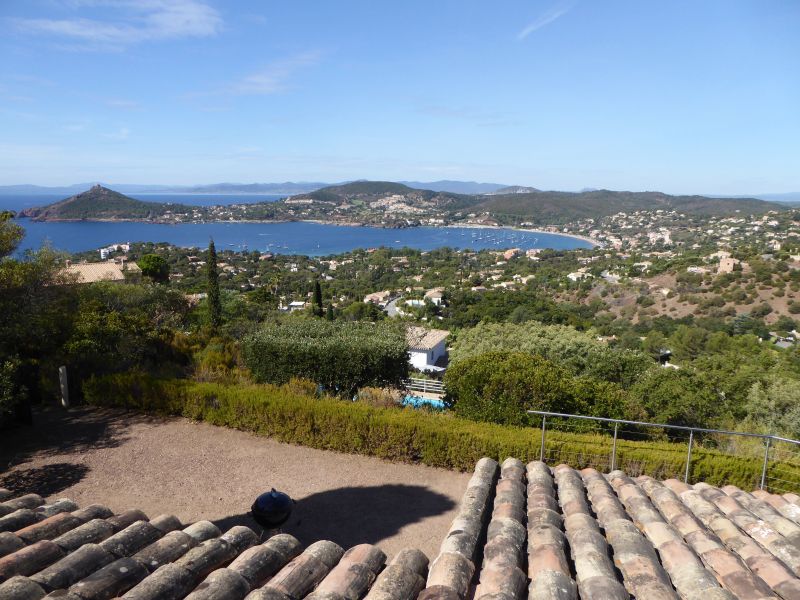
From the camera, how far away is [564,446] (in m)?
7.83

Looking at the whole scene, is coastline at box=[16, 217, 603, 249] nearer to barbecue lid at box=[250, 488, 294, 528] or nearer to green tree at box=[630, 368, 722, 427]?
green tree at box=[630, 368, 722, 427]

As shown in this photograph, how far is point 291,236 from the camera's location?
15700 cm

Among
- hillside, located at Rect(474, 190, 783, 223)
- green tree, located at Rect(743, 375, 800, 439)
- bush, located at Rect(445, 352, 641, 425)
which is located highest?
hillside, located at Rect(474, 190, 783, 223)

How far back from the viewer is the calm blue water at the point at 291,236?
12438 cm

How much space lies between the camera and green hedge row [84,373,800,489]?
24.3 ft

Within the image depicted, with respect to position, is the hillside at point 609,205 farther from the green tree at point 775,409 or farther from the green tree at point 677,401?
the green tree at point 677,401

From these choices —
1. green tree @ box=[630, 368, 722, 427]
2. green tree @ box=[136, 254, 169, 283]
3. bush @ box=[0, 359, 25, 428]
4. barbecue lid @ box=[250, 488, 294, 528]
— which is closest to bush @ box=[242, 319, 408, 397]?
bush @ box=[0, 359, 25, 428]

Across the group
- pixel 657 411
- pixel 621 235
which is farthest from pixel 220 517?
pixel 621 235

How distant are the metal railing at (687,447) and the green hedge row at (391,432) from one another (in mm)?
30

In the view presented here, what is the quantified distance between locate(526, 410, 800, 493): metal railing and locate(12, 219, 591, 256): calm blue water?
113 m

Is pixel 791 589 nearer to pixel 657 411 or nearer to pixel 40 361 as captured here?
pixel 657 411

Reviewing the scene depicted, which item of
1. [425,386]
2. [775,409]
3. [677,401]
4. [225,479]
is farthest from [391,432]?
[775,409]

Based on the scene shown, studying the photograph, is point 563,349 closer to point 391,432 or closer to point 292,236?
point 391,432

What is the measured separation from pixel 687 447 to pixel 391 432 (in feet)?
14.7
